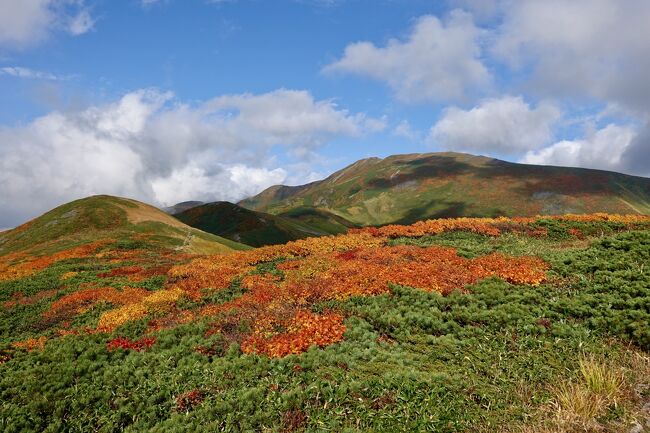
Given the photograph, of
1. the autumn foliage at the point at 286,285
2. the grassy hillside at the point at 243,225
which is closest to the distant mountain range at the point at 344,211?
the grassy hillside at the point at 243,225

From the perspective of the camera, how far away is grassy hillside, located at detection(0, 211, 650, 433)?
1088cm

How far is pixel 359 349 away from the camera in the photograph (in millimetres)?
14461

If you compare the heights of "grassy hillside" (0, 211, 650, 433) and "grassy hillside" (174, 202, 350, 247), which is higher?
"grassy hillside" (174, 202, 350, 247)

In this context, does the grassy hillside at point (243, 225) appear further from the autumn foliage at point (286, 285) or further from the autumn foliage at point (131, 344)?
the autumn foliage at point (131, 344)

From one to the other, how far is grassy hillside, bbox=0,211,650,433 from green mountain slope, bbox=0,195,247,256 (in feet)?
120

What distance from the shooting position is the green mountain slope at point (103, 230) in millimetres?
62281

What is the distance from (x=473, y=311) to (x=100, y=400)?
14.5 metres

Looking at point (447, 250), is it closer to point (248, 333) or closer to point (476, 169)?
point (248, 333)

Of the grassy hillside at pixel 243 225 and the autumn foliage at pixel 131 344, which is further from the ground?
the grassy hillside at pixel 243 225

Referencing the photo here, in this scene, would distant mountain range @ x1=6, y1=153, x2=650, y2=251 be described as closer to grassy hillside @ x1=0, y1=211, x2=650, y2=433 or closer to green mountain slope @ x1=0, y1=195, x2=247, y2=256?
green mountain slope @ x1=0, y1=195, x2=247, y2=256

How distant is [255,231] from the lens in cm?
10912

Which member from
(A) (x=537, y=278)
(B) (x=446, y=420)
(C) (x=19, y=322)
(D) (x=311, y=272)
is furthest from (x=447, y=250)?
(C) (x=19, y=322)

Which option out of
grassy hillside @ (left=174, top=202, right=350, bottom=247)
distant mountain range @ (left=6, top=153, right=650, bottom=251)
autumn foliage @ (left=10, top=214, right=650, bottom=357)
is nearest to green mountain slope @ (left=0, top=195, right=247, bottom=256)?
distant mountain range @ (left=6, top=153, right=650, bottom=251)

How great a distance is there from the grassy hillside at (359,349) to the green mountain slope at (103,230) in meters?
36.5
